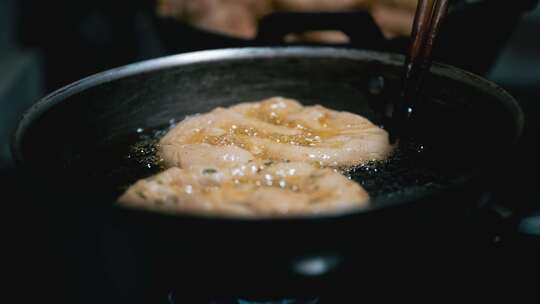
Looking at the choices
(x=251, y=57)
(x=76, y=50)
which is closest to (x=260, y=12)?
(x=251, y=57)

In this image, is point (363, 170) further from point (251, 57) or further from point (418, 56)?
point (251, 57)

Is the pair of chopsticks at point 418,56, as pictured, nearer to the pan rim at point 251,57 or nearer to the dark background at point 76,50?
the pan rim at point 251,57

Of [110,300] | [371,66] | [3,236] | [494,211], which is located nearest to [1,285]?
[3,236]

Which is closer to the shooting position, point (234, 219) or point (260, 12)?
point (234, 219)

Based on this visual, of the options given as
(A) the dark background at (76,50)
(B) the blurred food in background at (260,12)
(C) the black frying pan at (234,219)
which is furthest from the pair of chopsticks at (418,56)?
(A) the dark background at (76,50)

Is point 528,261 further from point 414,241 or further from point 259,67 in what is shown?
point 259,67
